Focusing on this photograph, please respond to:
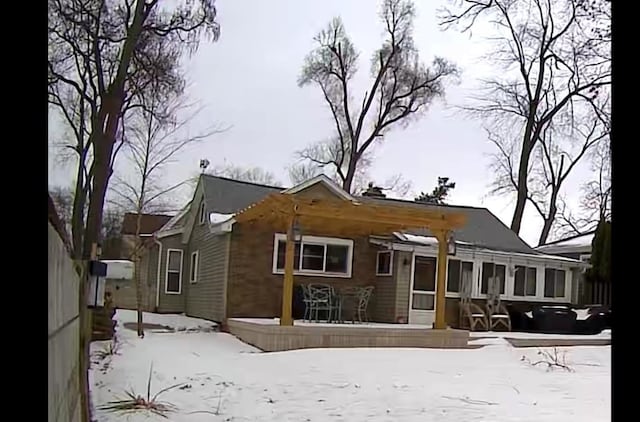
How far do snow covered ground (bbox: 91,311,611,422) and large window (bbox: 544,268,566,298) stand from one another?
4.33 metres

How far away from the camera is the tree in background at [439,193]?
1880 cm

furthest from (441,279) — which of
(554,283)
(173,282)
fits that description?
(173,282)

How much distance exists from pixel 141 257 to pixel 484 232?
6789 mm

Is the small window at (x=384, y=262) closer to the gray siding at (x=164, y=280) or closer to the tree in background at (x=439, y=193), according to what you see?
the gray siding at (x=164, y=280)

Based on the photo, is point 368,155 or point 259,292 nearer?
point 259,292

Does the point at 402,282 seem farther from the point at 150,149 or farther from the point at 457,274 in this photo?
the point at 150,149

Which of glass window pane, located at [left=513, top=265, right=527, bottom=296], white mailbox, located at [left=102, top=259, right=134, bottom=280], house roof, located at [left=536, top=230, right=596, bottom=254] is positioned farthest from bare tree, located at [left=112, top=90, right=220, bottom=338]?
house roof, located at [left=536, top=230, right=596, bottom=254]

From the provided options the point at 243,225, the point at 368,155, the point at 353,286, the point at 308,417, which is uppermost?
the point at 368,155

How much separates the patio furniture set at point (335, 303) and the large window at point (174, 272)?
363 cm
